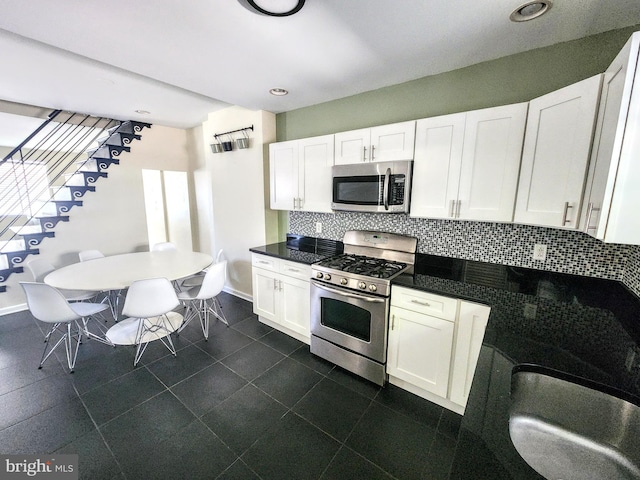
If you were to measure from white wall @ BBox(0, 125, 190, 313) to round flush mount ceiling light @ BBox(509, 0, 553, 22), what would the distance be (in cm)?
468

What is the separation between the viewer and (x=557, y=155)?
148cm

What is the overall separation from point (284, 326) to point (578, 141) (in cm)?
272

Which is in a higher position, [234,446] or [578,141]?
[578,141]

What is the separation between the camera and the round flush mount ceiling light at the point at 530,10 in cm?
134

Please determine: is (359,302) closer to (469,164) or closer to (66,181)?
(469,164)

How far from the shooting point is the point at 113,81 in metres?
2.54

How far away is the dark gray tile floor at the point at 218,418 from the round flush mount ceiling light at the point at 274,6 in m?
2.50

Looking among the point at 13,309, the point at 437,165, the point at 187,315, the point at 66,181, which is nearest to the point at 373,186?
the point at 437,165

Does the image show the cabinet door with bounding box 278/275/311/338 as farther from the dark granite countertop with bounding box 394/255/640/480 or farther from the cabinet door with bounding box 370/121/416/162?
the cabinet door with bounding box 370/121/416/162

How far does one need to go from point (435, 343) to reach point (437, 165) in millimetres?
1305

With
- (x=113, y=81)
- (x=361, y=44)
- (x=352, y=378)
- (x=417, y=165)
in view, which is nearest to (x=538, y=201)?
(x=417, y=165)

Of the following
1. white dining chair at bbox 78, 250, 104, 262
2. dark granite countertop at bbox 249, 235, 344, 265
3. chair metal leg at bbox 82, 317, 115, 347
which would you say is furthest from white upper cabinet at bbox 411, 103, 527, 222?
white dining chair at bbox 78, 250, 104, 262

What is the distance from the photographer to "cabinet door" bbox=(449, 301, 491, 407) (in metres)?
1.64

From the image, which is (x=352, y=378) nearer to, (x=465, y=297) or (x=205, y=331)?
(x=465, y=297)
